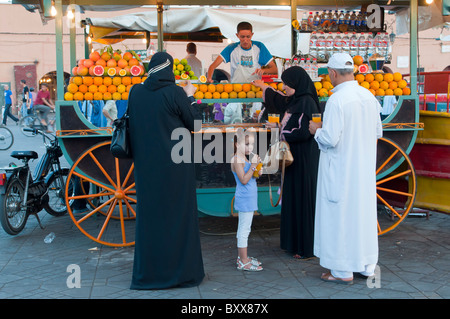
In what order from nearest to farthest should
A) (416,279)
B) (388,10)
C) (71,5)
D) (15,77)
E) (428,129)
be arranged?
(416,279), (428,129), (71,5), (388,10), (15,77)

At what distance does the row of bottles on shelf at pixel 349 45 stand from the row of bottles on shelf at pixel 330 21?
0.17 metres

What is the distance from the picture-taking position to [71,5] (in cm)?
652

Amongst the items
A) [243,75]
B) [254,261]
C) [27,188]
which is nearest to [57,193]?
[27,188]

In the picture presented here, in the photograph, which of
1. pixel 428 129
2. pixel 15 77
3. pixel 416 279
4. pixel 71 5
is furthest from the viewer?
pixel 15 77

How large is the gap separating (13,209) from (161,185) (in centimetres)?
261

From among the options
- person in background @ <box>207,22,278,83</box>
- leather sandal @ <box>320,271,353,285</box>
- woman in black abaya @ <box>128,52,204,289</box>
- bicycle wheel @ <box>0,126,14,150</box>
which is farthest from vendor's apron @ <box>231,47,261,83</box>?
bicycle wheel @ <box>0,126,14,150</box>

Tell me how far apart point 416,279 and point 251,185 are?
154cm

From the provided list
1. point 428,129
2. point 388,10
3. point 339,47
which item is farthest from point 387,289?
point 388,10

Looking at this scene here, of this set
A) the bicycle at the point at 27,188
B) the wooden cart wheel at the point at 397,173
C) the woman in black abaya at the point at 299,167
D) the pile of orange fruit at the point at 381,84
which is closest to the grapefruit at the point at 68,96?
the bicycle at the point at 27,188

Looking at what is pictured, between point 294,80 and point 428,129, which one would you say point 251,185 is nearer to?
point 294,80

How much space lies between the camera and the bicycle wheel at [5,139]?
1454 centimetres

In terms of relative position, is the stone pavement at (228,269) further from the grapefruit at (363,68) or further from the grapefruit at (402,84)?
the grapefruit at (363,68)

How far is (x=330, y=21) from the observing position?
6430mm
